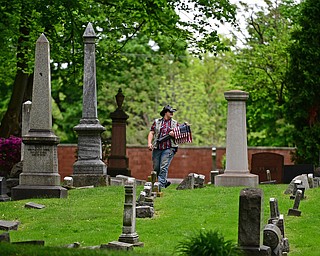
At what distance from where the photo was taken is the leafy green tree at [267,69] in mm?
39875

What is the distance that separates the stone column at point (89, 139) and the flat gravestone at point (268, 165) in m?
4.82

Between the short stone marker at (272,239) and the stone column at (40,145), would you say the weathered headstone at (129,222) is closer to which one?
the short stone marker at (272,239)

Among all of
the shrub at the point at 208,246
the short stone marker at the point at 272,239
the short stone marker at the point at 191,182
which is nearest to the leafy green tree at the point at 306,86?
the short stone marker at the point at 191,182

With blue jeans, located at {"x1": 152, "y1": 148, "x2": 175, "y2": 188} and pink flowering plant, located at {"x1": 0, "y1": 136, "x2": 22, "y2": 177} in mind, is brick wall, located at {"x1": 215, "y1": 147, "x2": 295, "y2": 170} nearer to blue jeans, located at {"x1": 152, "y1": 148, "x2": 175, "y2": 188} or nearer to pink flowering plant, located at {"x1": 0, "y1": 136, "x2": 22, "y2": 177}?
pink flowering plant, located at {"x1": 0, "y1": 136, "x2": 22, "y2": 177}

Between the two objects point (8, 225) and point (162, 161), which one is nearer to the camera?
point (8, 225)

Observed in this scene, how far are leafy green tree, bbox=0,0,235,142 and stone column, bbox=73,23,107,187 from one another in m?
1.60

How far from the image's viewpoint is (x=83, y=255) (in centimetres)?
1117

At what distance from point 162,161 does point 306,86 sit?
10.2 m

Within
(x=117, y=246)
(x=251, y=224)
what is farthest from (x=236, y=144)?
(x=251, y=224)

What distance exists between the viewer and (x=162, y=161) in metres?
21.8

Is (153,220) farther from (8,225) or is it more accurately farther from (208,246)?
(208,246)

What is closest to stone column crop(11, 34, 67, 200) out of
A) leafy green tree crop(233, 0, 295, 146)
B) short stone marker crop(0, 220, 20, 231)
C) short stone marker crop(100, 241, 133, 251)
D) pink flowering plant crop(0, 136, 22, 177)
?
short stone marker crop(0, 220, 20, 231)

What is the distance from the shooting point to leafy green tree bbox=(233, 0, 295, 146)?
3988 cm

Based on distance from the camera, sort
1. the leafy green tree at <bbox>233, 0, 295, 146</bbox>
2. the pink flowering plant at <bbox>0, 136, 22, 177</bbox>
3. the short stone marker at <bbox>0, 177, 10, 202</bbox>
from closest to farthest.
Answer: the short stone marker at <bbox>0, 177, 10, 202</bbox>, the pink flowering plant at <bbox>0, 136, 22, 177</bbox>, the leafy green tree at <bbox>233, 0, 295, 146</bbox>
